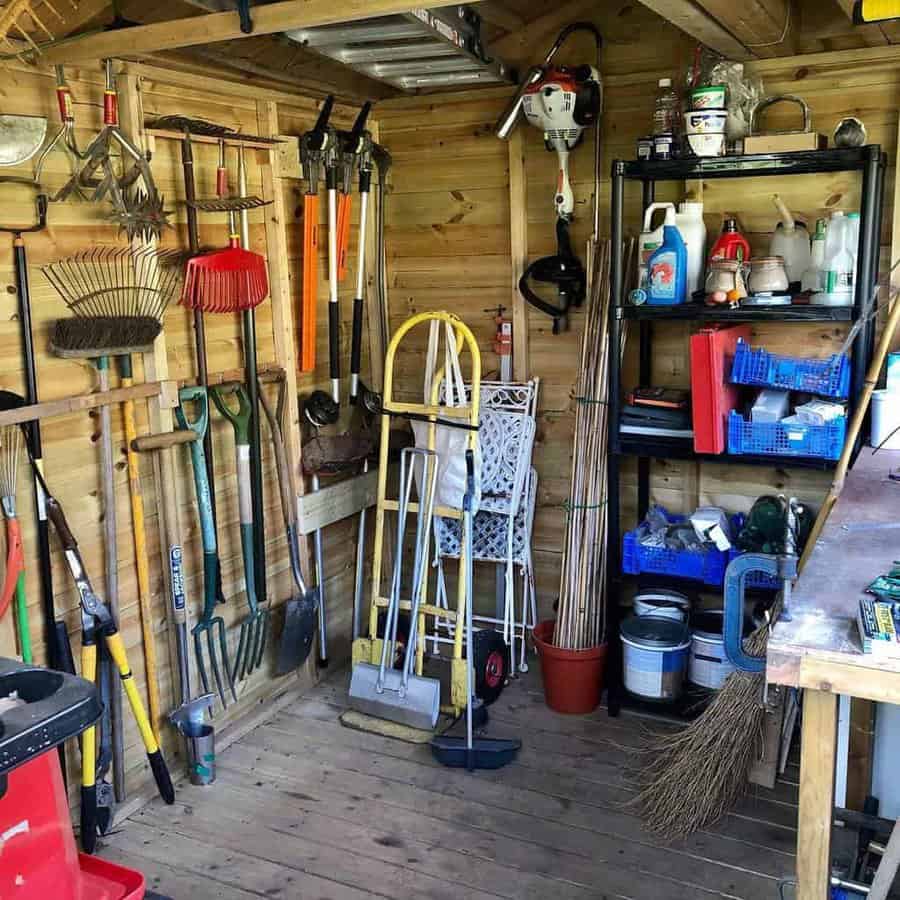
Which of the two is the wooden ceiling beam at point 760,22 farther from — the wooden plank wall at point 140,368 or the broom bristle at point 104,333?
the broom bristle at point 104,333

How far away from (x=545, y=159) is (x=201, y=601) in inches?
78.5

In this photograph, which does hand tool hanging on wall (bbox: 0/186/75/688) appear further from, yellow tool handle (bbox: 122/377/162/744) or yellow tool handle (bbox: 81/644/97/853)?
yellow tool handle (bbox: 122/377/162/744)

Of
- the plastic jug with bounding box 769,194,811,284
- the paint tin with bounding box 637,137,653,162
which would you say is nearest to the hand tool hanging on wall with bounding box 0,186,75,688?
the paint tin with bounding box 637,137,653,162

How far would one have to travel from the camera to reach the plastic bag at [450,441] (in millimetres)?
3359

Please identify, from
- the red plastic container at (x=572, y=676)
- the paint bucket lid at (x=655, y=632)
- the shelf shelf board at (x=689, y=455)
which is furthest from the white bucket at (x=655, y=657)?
the shelf shelf board at (x=689, y=455)

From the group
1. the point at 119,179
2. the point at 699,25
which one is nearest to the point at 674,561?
the point at 699,25

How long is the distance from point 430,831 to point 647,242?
192cm

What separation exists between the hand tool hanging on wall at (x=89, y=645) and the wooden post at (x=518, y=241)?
181 cm

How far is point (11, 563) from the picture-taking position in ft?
A: 7.91

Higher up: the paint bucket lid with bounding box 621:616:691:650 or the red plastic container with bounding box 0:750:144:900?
the red plastic container with bounding box 0:750:144:900

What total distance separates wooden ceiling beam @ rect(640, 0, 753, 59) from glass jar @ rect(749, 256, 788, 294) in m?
0.64

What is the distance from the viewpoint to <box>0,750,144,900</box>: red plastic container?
1.86 meters

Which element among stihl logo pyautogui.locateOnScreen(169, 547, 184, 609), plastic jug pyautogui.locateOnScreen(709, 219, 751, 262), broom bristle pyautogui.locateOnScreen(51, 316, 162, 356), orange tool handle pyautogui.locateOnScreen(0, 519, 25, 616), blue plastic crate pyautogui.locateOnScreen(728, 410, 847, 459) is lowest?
stihl logo pyautogui.locateOnScreen(169, 547, 184, 609)

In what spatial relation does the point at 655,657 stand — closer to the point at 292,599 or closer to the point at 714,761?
the point at 714,761
